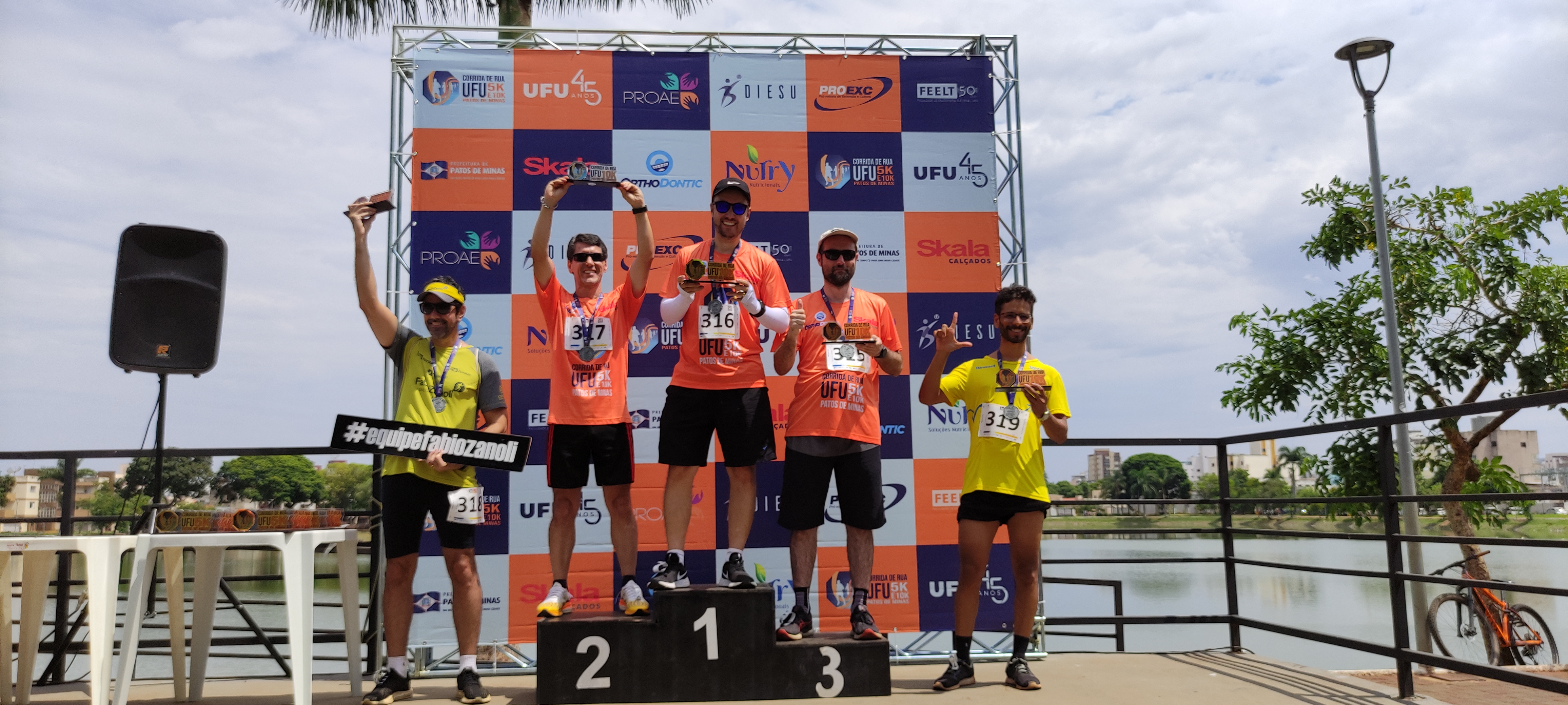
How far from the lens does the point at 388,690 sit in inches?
125

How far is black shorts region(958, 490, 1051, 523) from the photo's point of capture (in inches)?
129

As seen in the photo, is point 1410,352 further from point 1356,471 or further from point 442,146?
point 442,146

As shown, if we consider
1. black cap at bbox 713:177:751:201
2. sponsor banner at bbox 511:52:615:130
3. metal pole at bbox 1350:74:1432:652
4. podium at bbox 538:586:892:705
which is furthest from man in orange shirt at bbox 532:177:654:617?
metal pole at bbox 1350:74:1432:652

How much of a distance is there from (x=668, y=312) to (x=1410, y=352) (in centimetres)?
796

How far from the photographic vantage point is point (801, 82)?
4.35m

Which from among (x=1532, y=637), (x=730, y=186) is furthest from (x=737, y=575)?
(x=1532, y=637)

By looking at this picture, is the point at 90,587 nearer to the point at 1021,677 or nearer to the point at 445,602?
the point at 445,602

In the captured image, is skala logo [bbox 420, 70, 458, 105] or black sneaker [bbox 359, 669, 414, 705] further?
skala logo [bbox 420, 70, 458, 105]

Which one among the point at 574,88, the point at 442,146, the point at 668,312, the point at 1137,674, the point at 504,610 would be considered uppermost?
the point at 574,88

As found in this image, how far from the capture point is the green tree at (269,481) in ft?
11.5

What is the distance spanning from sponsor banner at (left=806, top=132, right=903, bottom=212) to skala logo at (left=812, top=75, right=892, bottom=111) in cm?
14

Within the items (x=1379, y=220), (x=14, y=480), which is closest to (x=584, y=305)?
(x=14, y=480)

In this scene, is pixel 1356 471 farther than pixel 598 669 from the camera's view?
Yes

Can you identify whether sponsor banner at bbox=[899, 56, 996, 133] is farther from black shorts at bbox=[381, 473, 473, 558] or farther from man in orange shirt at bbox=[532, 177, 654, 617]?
black shorts at bbox=[381, 473, 473, 558]
